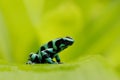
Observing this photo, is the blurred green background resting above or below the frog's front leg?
above

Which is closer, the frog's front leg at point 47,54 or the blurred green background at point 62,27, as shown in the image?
the frog's front leg at point 47,54

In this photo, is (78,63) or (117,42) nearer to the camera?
(78,63)

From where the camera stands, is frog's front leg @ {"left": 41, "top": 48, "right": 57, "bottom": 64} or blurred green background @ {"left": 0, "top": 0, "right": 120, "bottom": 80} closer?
frog's front leg @ {"left": 41, "top": 48, "right": 57, "bottom": 64}

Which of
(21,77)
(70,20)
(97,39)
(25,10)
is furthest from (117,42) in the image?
(21,77)

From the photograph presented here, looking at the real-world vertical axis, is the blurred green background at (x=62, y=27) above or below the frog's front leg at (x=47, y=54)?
above

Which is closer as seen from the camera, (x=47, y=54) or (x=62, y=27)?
(x=47, y=54)

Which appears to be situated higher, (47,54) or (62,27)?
(62,27)

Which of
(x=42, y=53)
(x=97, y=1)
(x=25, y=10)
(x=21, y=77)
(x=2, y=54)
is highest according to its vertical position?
(x=97, y=1)

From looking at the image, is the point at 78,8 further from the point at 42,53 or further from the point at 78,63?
the point at 78,63
